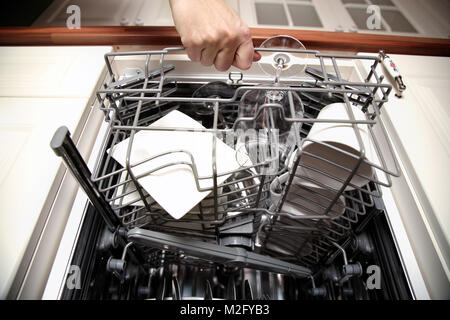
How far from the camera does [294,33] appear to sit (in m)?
0.75

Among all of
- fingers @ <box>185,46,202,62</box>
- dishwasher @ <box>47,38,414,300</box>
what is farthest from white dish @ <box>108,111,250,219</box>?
fingers @ <box>185,46,202,62</box>

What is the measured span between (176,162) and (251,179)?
0.20 metres

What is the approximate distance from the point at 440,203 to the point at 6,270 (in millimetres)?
712

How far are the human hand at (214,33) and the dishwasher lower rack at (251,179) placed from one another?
2.4 inches

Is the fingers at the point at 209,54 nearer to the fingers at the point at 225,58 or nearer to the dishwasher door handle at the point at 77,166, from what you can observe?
the fingers at the point at 225,58

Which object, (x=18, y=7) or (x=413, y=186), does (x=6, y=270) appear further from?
(x=18, y=7)

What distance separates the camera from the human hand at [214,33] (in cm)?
45

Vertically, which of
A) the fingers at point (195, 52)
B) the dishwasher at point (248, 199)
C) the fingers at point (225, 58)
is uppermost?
the fingers at point (195, 52)

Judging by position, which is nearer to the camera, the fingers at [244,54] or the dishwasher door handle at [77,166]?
the dishwasher door handle at [77,166]

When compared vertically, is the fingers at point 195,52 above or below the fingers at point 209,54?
above

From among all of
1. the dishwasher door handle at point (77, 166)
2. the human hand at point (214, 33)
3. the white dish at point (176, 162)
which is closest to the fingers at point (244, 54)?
the human hand at point (214, 33)


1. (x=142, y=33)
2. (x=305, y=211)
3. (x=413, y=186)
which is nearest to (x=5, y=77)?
(x=142, y=33)
